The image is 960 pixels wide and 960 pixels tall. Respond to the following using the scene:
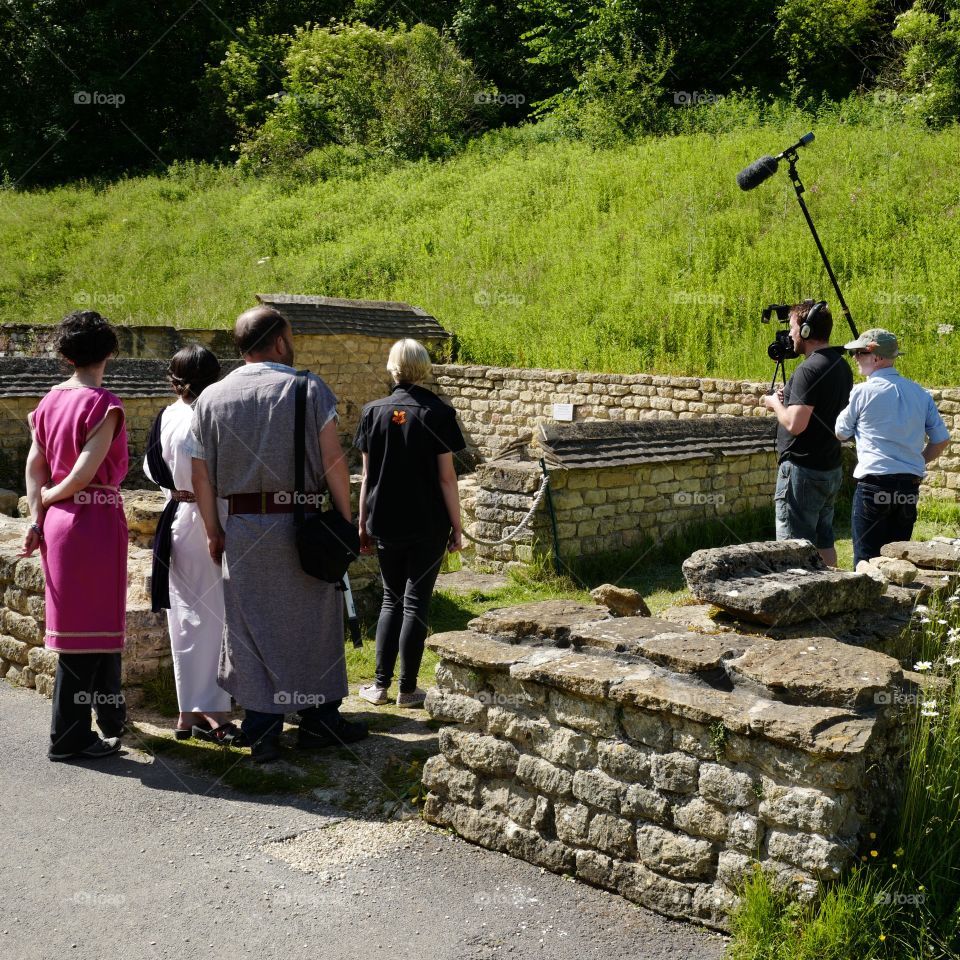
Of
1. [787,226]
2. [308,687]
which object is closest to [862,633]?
[308,687]

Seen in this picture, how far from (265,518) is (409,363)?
4.25ft

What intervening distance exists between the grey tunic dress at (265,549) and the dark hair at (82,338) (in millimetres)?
621

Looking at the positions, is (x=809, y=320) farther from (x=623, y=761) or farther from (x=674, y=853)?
(x=674, y=853)

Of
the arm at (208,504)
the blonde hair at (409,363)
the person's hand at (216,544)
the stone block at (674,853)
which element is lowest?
the stone block at (674,853)

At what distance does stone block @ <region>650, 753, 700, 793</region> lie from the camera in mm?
3342

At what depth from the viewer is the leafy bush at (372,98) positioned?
29047 mm

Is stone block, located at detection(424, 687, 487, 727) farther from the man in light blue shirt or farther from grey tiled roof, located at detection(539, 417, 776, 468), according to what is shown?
grey tiled roof, located at detection(539, 417, 776, 468)

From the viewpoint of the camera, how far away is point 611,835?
3531 mm

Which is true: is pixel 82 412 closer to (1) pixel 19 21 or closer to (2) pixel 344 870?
(2) pixel 344 870

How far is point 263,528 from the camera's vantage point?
4.50 metres

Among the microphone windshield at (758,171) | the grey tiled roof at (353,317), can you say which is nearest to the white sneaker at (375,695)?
the microphone windshield at (758,171)

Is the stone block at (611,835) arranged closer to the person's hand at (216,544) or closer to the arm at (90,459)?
the person's hand at (216,544)

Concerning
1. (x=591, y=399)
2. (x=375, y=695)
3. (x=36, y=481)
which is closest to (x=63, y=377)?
(x=591, y=399)

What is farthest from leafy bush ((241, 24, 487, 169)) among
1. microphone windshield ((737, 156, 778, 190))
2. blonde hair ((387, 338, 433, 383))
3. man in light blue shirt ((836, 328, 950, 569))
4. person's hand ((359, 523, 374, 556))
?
person's hand ((359, 523, 374, 556))
